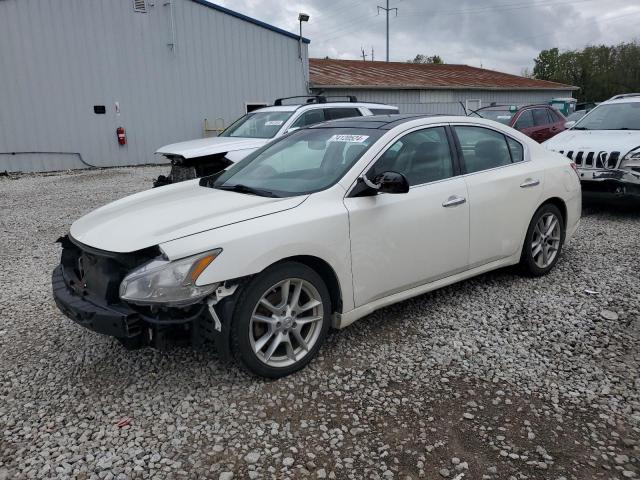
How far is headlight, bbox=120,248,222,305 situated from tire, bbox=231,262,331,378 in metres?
0.27

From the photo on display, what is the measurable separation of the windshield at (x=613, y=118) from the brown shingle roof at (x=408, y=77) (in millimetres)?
13102

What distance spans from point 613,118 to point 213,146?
6.39 meters

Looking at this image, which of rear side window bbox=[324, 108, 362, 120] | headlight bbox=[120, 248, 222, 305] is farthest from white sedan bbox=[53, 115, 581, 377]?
rear side window bbox=[324, 108, 362, 120]

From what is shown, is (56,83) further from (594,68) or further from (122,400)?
(594,68)

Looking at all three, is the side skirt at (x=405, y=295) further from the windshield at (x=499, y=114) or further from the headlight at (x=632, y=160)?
the windshield at (x=499, y=114)

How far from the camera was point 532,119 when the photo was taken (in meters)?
13.0

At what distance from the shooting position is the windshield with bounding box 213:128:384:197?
3666mm

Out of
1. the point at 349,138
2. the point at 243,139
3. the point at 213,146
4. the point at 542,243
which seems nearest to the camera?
the point at 349,138

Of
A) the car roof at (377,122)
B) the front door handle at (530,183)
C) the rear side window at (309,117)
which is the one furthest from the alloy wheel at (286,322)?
the rear side window at (309,117)

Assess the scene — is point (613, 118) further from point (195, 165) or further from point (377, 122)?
point (195, 165)

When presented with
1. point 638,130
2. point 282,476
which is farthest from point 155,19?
point 282,476

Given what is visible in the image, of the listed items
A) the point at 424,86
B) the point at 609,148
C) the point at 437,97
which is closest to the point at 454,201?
the point at 609,148

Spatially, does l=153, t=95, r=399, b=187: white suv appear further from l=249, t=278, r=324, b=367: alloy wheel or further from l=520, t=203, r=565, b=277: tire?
l=249, t=278, r=324, b=367: alloy wheel

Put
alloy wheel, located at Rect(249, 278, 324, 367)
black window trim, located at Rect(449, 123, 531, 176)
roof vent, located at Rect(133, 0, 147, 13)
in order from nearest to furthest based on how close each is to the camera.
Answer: alloy wheel, located at Rect(249, 278, 324, 367), black window trim, located at Rect(449, 123, 531, 176), roof vent, located at Rect(133, 0, 147, 13)
